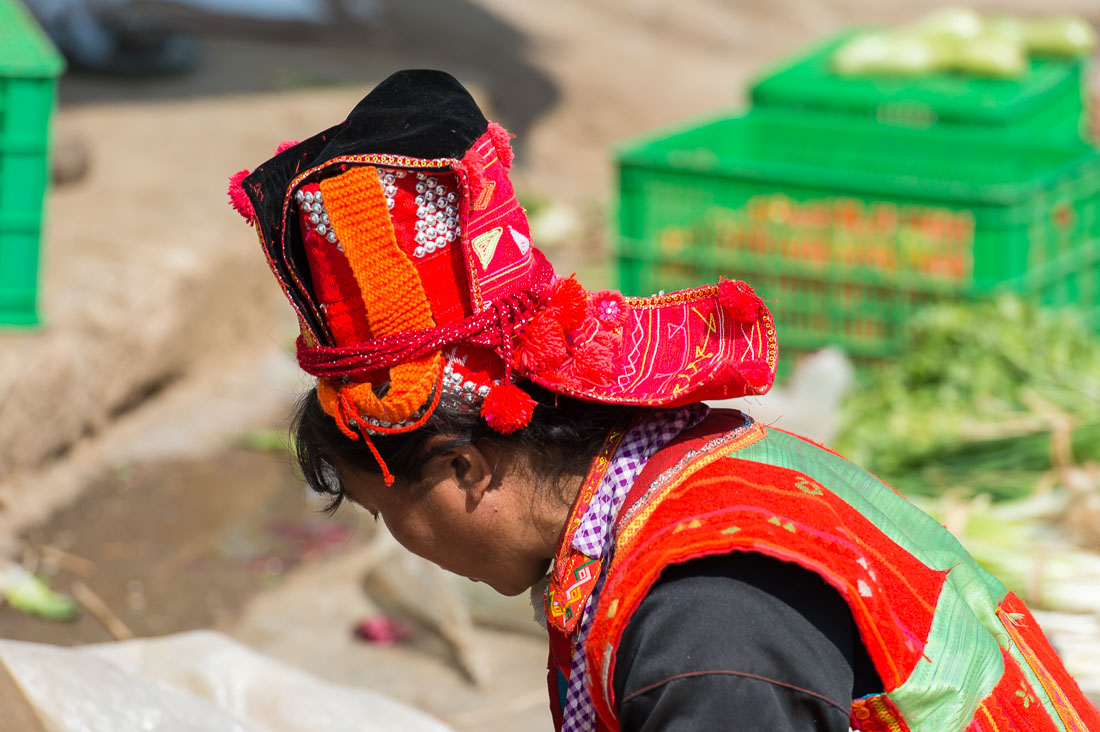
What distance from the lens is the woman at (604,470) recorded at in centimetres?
120

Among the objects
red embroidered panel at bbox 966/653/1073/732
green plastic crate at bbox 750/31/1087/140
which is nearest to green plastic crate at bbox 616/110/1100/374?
green plastic crate at bbox 750/31/1087/140

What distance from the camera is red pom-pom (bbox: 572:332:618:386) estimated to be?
1.33 meters

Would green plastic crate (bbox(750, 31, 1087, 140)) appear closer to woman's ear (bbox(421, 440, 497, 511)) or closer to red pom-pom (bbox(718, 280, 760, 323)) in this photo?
red pom-pom (bbox(718, 280, 760, 323))

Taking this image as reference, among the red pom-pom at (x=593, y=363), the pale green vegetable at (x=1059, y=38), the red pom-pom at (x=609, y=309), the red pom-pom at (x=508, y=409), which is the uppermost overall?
the red pom-pom at (x=609, y=309)

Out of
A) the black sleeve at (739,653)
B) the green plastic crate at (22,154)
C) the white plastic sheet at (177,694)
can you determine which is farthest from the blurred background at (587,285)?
the black sleeve at (739,653)

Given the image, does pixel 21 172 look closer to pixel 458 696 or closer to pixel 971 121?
pixel 458 696

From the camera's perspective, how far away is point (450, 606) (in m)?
3.35

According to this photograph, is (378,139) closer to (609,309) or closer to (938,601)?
(609,309)

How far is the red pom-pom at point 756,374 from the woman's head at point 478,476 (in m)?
0.16

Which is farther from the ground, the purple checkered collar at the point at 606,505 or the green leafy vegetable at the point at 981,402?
the purple checkered collar at the point at 606,505

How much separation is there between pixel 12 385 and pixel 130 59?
4.41m

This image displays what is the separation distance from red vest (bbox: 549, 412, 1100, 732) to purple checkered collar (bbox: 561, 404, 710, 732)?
0.06 ft

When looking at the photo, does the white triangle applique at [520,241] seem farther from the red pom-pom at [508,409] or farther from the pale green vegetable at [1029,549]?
the pale green vegetable at [1029,549]

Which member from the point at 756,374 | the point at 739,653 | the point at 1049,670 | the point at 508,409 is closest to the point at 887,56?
the point at 1049,670
